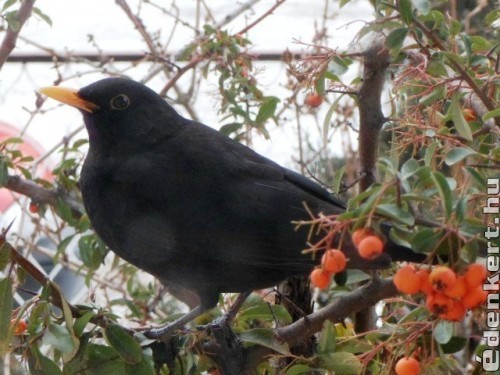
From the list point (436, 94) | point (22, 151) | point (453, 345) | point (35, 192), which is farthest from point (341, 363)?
point (22, 151)

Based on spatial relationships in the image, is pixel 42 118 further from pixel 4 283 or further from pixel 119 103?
pixel 4 283

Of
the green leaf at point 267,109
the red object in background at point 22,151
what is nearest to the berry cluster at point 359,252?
the green leaf at point 267,109

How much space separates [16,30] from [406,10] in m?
0.85

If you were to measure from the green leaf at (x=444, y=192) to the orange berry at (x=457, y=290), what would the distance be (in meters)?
0.07

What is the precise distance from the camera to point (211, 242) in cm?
148

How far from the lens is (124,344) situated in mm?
1130

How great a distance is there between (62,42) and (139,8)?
1.22 metres

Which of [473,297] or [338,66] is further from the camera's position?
[338,66]

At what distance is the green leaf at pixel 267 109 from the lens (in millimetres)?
1619

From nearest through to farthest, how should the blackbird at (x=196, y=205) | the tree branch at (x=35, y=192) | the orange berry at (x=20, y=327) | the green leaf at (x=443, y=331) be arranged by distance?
the green leaf at (x=443, y=331) < the orange berry at (x=20, y=327) < the blackbird at (x=196, y=205) < the tree branch at (x=35, y=192)

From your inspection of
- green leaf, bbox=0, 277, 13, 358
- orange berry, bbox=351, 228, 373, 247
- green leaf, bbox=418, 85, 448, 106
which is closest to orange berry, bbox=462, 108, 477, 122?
green leaf, bbox=418, 85, 448, 106

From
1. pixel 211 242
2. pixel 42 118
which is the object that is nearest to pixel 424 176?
pixel 211 242

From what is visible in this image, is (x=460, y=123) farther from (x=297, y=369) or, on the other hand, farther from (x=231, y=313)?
(x=231, y=313)

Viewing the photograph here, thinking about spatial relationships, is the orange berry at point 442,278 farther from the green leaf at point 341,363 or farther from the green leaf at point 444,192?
the green leaf at point 341,363
